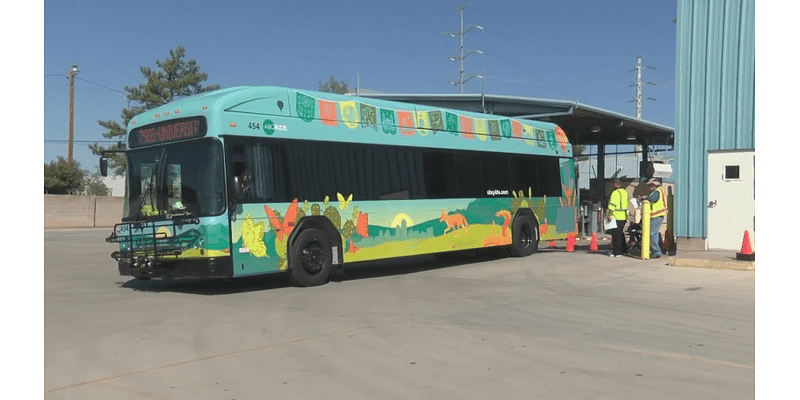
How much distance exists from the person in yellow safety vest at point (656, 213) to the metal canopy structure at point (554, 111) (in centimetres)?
1109

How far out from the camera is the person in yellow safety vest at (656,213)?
57.4 ft

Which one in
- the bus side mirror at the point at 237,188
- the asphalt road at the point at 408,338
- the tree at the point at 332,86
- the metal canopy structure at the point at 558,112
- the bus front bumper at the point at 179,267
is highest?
the tree at the point at 332,86

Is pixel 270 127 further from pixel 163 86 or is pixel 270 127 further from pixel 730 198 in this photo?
pixel 163 86

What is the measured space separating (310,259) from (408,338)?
5653 mm

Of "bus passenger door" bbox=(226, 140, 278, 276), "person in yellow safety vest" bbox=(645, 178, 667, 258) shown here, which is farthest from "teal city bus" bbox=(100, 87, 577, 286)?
"person in yellow safety vest" bbox=(645, 178, 667, 258)

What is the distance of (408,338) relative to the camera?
8.37 m

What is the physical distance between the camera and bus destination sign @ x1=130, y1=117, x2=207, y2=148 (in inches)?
495

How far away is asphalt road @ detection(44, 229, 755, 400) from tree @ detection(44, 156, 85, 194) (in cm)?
4233

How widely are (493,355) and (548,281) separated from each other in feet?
22.6

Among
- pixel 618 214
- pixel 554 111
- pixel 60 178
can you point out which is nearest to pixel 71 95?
pixel 60 178

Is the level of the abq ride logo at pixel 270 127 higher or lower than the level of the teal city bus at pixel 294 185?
higher

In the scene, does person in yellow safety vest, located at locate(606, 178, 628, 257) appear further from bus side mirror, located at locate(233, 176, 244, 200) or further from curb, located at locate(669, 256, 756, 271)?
bus side mirror, located at locate(233, 176, 244, 200)

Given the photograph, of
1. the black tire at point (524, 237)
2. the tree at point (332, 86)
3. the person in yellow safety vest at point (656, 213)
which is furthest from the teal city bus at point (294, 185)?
the tree at point (332, 86)

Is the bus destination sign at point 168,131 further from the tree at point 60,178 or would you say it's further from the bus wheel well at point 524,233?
the tree at point 60,178
